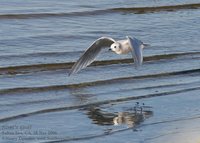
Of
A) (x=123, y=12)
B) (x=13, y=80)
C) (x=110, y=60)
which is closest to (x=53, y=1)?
(x=123, y=12)

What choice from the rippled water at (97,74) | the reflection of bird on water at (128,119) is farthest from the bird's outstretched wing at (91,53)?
the reflection of bird on water at (128,119)

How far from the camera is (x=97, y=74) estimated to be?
1192 cm

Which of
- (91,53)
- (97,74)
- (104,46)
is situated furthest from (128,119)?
(97,74)

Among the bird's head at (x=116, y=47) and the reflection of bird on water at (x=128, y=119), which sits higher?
the bird's head at (x=116, y=47)

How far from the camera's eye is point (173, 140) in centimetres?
834

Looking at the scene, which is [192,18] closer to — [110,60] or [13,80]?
[110,60]

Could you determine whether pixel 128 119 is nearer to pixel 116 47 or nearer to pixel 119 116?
pixel 119 116

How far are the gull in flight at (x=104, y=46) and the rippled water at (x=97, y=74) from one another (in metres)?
0.35

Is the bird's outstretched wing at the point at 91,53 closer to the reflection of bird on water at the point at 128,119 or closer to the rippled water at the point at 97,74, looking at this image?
the rippled water at the point at 97,74

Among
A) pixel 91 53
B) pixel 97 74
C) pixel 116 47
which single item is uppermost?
pixel 116 47

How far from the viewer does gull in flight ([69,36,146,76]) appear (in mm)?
10281

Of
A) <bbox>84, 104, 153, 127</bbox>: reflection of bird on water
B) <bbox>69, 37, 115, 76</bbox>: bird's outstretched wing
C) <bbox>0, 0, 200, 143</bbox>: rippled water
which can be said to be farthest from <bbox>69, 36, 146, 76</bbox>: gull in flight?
<bbox>84, 104, 153, 127</bbox>: reflection of bird on water

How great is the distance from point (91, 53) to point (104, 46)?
0.74ft

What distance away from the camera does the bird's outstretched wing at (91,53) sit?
35.9 ft
